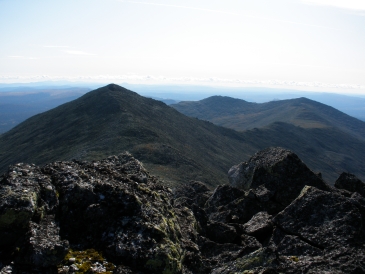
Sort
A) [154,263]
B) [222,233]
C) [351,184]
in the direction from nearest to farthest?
[154,263] < [222,233] < [351,184]

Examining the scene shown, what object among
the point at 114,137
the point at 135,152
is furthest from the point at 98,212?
the point at 114,137

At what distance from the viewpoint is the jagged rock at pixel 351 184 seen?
16994 millimetres

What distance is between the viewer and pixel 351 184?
17.3 metres

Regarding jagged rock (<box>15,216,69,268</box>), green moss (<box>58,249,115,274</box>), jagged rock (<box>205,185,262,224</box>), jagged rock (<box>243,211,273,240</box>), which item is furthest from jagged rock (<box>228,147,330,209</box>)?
jagged rock (<box>15,216,69,268</box>)

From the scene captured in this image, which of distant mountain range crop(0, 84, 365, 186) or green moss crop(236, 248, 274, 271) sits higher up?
green moss crop(236, 248, 274, 271)

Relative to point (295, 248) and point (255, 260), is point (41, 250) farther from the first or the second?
point (295, 248)

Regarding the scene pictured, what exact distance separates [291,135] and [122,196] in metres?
164

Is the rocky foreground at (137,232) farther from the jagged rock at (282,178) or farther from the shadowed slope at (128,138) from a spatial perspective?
the shadowed slope at (128,138)

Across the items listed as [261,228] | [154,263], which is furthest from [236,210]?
[154,263]

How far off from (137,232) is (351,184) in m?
14.6

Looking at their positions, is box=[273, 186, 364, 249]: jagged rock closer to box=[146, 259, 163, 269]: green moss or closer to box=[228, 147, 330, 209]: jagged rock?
box=[228, 147, 330, 209]: jagged rock

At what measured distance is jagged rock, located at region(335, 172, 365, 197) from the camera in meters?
17.0

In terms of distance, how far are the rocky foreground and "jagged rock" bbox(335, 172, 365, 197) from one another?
7.77 metres

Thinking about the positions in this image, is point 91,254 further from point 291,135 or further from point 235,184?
point 291,135
